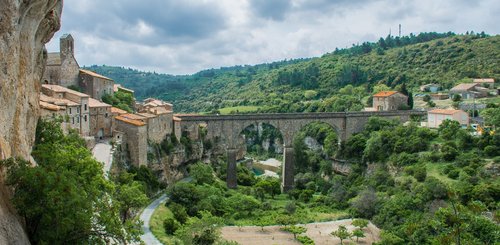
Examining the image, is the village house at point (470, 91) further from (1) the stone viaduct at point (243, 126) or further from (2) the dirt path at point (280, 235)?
(2) the dirt path at point (280, 235)

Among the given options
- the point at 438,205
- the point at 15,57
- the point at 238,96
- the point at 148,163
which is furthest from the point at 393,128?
the point at 238,96

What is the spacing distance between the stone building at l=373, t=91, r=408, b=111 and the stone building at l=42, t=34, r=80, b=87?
150ft

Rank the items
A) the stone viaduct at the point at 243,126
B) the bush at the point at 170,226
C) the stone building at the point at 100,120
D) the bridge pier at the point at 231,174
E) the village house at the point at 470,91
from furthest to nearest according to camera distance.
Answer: the village house at the point at 470,91, the stone viaduct at the point at 243,126, the bridge pier at the point at 231,174, the stone building at the point at 100,120, the bush at the point at 170,226

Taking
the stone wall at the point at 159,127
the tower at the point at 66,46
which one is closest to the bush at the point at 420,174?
the stone wall at the point at 159,127

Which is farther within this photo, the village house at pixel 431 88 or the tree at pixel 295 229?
the village house at pixel 431 88

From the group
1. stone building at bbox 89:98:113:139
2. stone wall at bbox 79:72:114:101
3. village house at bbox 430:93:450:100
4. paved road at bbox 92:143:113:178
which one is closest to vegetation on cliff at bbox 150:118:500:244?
paved road at bbox 92:143:113:178

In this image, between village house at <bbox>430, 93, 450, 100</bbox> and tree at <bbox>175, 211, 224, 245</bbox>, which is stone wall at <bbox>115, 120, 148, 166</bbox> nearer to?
tree at <bbox>175, 211, 224, 245</bbox>

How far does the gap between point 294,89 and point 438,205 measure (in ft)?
293

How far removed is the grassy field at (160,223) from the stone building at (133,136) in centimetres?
565

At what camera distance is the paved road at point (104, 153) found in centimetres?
3791

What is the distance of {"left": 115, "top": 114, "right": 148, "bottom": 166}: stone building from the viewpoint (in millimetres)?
46531

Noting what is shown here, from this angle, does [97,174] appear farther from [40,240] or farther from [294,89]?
[294,89]

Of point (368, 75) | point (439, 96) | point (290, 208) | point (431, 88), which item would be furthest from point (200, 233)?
A: point (368, 75)

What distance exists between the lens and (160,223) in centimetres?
3916
